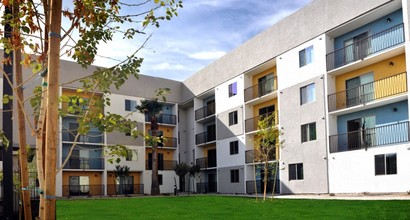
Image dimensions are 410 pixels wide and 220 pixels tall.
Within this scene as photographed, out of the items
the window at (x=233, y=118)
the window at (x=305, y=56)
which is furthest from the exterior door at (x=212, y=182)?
the window at (x=305, y=56)

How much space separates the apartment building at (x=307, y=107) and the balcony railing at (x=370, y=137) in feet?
0.21

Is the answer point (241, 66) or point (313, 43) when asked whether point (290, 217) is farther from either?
point (241, 66)

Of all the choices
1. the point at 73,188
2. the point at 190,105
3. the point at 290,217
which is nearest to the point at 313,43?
the point at 290,217

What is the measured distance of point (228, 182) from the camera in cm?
4475

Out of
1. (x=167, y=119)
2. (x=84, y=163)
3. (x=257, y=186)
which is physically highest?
(x=167, y=119)

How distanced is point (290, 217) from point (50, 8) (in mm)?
11521

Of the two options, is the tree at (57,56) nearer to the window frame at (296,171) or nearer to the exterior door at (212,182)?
the window frame at (296,171)

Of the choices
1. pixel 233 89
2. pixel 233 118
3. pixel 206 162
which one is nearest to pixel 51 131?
pixel 233 89

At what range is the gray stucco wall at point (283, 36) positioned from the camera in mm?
30873

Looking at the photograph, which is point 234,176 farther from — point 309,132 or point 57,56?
point 57,56

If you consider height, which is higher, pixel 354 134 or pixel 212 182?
pixel 354 134

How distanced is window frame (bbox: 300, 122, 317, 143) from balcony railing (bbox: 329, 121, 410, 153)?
76.8 inches

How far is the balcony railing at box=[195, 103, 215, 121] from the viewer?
4975 cm

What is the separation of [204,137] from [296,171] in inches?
685
